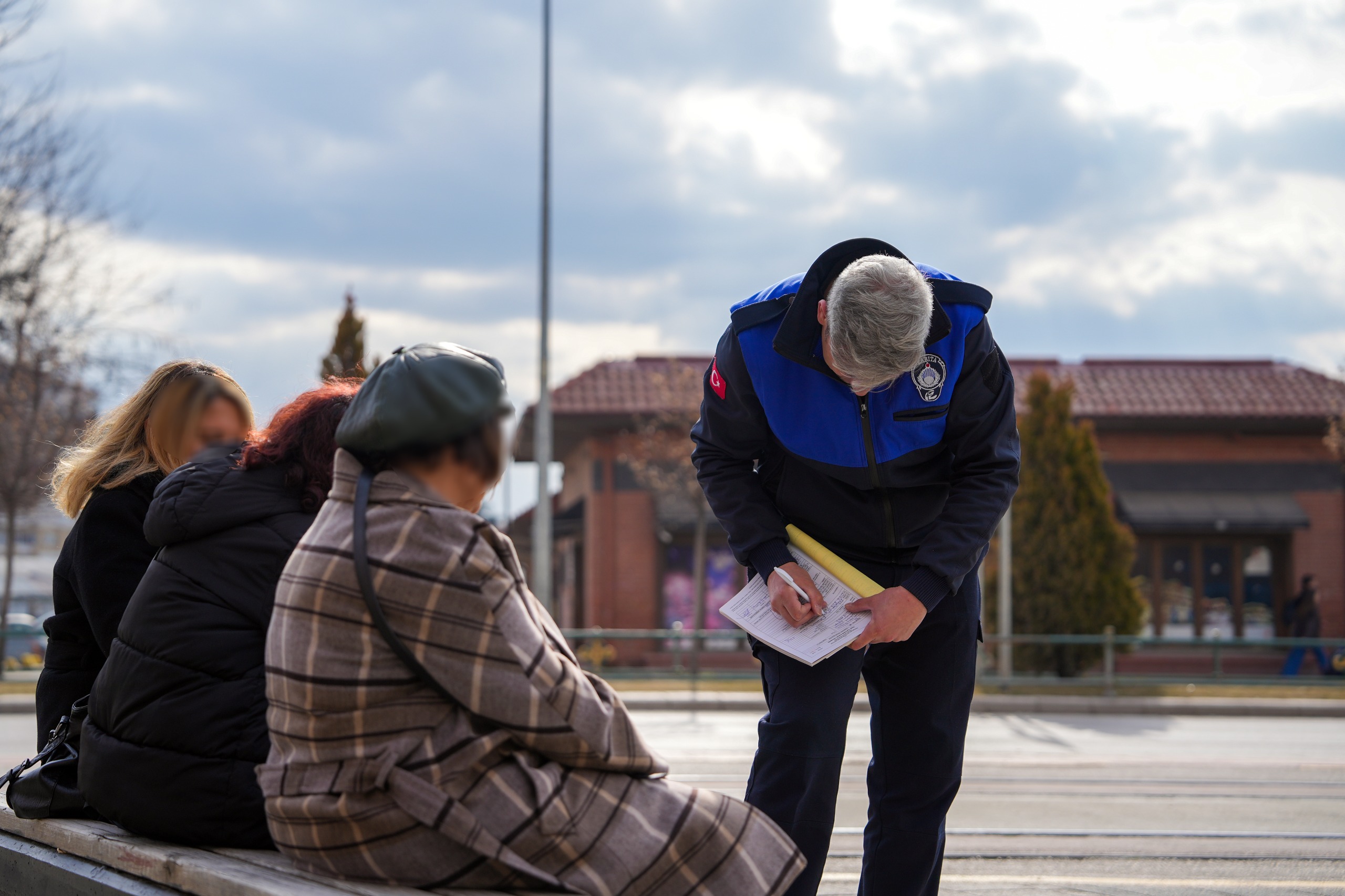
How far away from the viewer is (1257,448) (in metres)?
26.7

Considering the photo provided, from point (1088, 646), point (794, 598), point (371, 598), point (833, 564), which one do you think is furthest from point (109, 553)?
point (1088, 646)

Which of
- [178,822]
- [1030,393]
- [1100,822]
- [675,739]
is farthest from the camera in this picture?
[1030,393]

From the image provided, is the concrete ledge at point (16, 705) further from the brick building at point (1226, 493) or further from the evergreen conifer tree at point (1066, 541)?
the brick building at point (1226, 493)

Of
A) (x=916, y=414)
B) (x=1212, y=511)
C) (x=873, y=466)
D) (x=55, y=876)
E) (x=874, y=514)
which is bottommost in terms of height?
(x=55, y=876)

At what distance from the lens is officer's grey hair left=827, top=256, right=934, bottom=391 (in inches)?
116

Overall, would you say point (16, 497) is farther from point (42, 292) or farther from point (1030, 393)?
point (1030, 393)

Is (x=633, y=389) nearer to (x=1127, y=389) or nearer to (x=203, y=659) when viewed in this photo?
(x=1127, y=389)

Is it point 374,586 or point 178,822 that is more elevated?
point 374,586

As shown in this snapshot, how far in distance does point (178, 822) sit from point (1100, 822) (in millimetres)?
5324

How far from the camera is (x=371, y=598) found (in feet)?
6.70

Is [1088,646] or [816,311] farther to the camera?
[1088,646]

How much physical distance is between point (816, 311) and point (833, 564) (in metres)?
0.65

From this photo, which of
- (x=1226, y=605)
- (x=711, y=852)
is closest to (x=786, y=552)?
(x=711, y=852)

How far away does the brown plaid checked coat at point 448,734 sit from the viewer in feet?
6.79
